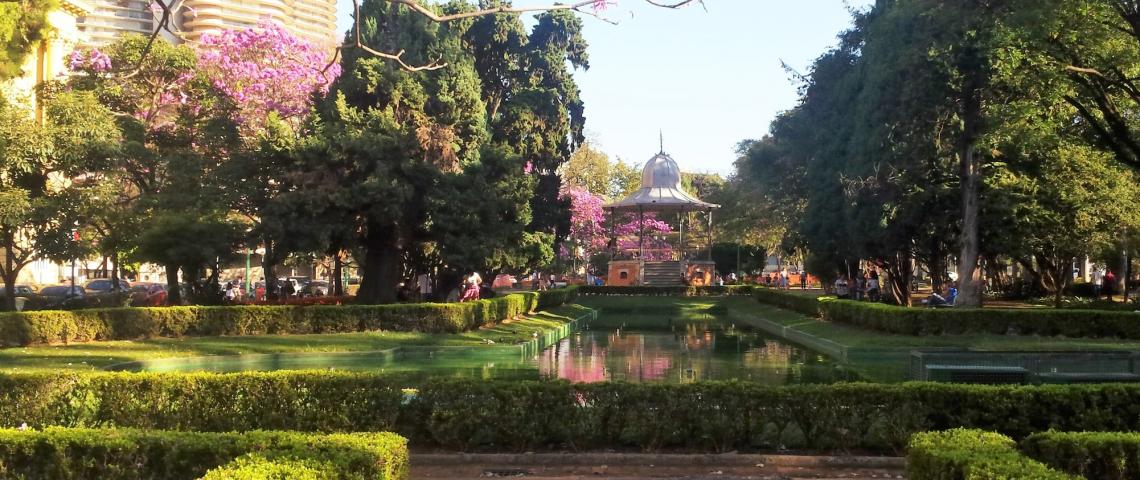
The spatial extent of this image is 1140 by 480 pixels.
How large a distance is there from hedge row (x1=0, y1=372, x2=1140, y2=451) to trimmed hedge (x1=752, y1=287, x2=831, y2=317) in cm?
2121

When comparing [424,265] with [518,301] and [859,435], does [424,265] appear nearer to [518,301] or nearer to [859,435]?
[518,301]

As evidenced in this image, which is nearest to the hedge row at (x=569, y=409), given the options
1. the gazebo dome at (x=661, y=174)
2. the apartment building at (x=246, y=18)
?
the gazebo dome at (x=661, y=174)

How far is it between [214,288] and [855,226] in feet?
66.0

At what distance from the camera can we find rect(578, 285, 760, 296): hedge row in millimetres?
49969

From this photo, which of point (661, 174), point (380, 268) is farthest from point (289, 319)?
point (661, 174)

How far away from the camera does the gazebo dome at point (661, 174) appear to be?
54.3 m

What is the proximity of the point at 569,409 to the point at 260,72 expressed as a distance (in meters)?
27.1

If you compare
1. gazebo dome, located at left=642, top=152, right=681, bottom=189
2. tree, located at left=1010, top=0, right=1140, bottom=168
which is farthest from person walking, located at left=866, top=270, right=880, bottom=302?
gazebo dome, located at left=642, top=152, right=681, bottom=189

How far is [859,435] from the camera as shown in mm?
9680

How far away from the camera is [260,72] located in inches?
1324

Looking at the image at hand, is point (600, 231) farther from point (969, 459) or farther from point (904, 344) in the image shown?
point (969, 459)

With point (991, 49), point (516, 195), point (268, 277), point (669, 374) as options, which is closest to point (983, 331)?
point (991, 49)

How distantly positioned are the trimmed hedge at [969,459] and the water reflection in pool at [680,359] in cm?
644

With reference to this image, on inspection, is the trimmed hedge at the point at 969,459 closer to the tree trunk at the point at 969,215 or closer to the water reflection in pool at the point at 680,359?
the water reflection in pool at the point at 680,359
